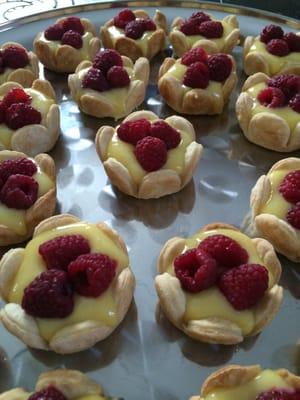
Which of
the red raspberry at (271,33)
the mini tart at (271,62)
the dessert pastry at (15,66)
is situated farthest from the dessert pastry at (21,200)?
the red raspberry at (271,33)

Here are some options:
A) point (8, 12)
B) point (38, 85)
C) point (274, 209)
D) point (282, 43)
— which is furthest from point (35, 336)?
point (8, 12)

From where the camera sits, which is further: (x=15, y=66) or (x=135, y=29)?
(x=135, y=29)

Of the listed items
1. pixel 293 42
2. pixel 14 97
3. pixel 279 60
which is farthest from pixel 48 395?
pixel 293 42

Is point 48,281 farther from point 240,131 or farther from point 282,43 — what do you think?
point 282,43

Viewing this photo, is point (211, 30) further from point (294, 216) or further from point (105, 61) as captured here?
point (294, 216)

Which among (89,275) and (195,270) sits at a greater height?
(89,275)

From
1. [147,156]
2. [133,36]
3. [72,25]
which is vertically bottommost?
[147,156]

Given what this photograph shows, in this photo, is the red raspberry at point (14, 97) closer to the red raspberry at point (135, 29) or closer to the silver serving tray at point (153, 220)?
the silver serving tray at point (153, 220)
